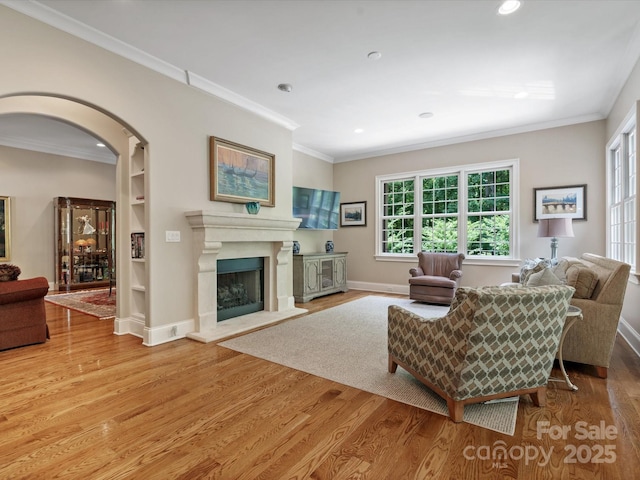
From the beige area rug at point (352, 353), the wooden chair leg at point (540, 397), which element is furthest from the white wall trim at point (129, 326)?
the wooden chair leg at point (540, 397)

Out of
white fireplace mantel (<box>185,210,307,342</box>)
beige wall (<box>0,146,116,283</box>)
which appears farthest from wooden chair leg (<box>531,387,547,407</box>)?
beige wall (<box>0,146,116,283</box>)

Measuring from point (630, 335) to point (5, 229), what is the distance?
9.68 metres

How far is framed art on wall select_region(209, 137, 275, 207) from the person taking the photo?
159 inches

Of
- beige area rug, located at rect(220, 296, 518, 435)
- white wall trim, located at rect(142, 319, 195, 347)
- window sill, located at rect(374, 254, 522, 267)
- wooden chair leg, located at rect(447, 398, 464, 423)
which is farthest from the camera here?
window sill, located at rect(374, 254, 522, 267)

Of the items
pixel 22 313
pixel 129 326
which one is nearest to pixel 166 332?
pixel 129 326

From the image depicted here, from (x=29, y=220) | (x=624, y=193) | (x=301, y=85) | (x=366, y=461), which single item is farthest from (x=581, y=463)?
(x=29, y=220)

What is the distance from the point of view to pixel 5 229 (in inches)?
247

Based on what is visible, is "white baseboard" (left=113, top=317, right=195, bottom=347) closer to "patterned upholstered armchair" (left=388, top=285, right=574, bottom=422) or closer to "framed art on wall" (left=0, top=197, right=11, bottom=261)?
"patterned upholstered armchair" (left=388, top=285, right=574, bottom=422)

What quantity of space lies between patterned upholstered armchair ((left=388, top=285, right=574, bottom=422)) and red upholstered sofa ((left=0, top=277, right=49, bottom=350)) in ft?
12.6

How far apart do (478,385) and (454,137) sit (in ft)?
16.8

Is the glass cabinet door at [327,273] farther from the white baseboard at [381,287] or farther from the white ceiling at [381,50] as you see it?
the white ceiling at [381,50]

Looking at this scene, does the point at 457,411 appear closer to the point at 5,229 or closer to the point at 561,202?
the point at 561,202

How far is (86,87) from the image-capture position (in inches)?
115

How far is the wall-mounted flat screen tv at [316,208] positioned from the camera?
618 centimetres
